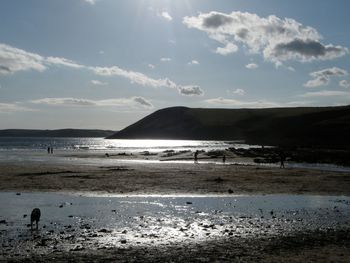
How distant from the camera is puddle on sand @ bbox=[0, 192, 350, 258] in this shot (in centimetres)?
1800

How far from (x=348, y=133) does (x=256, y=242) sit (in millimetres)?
167980

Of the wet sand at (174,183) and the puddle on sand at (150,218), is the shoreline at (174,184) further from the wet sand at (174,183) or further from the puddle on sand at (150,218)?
the puddle on sand at (150,218)

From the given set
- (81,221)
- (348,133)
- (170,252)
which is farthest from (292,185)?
(348,133)

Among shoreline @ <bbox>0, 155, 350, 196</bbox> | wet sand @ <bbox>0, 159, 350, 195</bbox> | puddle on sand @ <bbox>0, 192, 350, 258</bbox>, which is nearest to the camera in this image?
puddle on sand @ <bbox>0, 192, 350, 258</bbox>

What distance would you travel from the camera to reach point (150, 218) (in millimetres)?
23219

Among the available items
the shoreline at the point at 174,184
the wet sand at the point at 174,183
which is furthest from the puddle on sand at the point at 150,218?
the wet sand at the point at 174,183

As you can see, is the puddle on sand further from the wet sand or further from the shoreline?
the wet sand

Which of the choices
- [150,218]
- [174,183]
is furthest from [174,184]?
[150,218]

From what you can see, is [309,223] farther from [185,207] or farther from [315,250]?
[185,207]

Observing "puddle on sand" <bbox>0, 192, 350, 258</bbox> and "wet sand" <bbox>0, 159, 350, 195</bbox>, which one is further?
"wet sand" <bbox>0, 159, 350, 195</bbox>

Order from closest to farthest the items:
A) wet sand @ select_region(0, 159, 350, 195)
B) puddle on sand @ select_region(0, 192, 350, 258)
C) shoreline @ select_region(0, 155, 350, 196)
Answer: puddle on sand @ select_region(0, 192, 350, 258)
shoreline @ select_region(0, 155, 350, 196)
wet sand @ select_region(0, 159, 350, 195)

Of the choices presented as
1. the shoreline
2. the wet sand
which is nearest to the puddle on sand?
the shoreline

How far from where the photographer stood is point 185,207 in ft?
89.2

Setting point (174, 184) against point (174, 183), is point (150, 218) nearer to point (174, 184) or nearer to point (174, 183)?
point (174, 184)
